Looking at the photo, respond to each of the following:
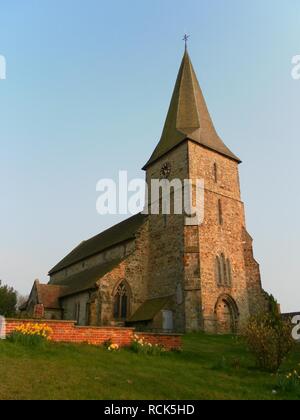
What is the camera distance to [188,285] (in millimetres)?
21531

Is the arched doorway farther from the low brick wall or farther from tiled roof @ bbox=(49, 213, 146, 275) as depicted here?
the low brick wall

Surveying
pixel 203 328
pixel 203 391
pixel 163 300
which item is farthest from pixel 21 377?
pixel 163 300

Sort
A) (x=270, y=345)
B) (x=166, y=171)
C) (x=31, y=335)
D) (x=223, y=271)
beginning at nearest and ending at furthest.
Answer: (x=270, y=345), (x=31, y=335), (x=223, y=271), (x=166, y=171)

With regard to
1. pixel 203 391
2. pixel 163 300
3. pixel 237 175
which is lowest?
pixel 203 391

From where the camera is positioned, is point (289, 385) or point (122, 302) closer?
point (289, 385)

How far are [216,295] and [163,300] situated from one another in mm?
3341

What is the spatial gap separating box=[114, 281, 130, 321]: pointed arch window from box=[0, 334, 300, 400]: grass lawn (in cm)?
1234

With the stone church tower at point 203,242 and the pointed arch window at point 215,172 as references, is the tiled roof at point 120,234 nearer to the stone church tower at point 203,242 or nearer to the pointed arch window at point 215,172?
the stone church tower at point 203,242

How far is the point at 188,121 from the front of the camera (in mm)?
29172

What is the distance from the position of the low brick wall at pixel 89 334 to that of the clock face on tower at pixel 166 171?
646 inches

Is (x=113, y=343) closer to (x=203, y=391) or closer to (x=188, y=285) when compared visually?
(x=203, y=391)

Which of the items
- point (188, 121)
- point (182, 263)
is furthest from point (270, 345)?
point (188, 121)

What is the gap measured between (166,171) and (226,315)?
447 inches

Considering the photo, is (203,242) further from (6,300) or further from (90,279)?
(6,300)
